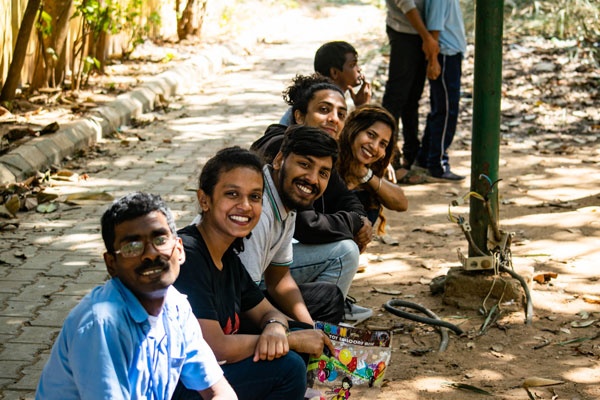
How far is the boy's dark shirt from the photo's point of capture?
387 centimetres

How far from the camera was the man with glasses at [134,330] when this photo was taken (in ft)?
6.75

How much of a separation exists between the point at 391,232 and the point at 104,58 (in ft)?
21.4

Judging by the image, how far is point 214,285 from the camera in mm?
2779

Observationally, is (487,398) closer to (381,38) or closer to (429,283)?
(429,283)

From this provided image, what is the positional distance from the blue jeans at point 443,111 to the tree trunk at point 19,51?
3.88m

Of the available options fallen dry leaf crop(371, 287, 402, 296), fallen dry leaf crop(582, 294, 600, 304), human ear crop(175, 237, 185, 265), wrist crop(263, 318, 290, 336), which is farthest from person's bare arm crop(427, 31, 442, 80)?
human ear crop(175, 237, 185, 265)

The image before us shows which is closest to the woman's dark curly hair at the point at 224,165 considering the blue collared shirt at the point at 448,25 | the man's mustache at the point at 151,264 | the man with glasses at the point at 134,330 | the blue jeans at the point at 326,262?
the man with glasses at the point at 134,330

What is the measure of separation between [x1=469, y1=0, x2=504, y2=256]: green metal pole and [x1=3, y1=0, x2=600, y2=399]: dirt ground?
47 centimetres

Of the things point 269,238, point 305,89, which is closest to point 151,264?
point 269,238

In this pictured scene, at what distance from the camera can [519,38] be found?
41.2 feet

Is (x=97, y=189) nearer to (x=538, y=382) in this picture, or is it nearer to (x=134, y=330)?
(x=538, y=382)

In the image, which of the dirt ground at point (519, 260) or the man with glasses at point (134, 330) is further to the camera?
the dirt ground at point (519, 260)

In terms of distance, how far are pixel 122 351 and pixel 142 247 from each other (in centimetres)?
31

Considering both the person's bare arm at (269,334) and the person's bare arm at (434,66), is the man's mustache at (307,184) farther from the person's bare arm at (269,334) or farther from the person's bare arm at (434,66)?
the person's bare arm at (434,66)
